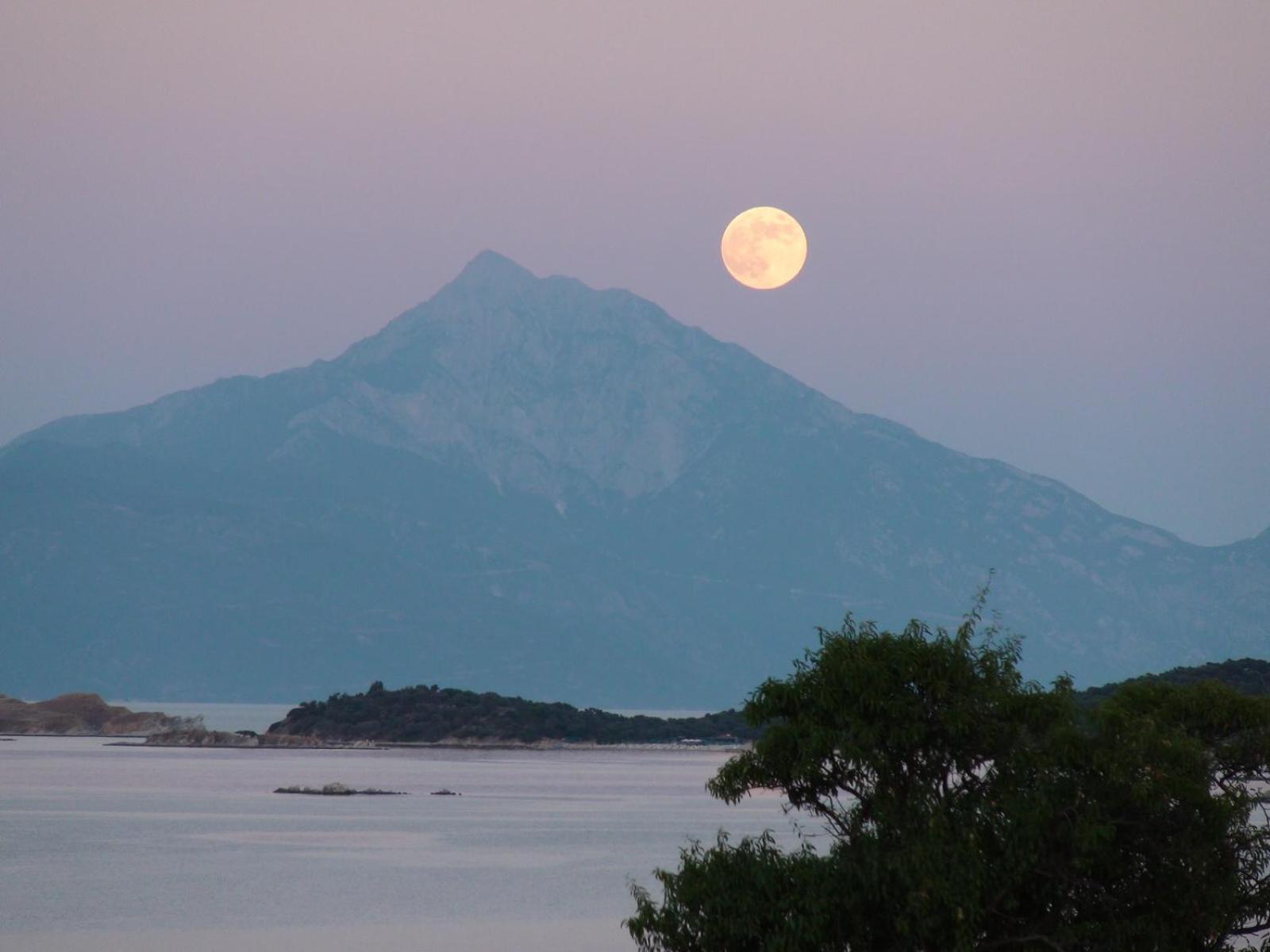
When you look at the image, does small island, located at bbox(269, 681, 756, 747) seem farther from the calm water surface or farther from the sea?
the calm water surface

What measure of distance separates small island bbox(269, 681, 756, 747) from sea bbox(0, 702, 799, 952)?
5202 cm

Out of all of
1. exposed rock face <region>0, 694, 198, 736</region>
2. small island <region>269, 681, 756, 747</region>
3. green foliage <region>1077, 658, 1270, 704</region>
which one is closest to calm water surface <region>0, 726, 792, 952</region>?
green foliage <region>1077, 658, 1270, 704</region>

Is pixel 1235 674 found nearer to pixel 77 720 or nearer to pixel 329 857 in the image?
pixel 329 857

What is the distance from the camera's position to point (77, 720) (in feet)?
590

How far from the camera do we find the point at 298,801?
8912cm

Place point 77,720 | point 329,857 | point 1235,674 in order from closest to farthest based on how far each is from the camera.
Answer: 1. point 329,857
2. point 1235,674
3. point 77,720

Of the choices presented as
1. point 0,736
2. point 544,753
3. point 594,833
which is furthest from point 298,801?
point 0,736

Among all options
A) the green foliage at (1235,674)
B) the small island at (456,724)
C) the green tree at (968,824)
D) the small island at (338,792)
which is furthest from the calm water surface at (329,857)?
the small island at (456,724)

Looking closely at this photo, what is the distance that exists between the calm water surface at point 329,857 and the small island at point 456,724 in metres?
52.5

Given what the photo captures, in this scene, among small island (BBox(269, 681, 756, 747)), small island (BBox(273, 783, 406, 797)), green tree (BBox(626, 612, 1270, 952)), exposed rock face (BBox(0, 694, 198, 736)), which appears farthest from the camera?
exposed rock face (BBox(0, 694, 198, 736))

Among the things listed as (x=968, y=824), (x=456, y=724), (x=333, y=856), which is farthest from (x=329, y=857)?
(x=456, y=724)

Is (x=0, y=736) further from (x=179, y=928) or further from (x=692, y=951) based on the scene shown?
(x=692, y=951)

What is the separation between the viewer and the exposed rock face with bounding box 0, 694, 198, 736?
6900 inches

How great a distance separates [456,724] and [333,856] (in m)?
112
